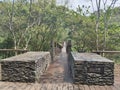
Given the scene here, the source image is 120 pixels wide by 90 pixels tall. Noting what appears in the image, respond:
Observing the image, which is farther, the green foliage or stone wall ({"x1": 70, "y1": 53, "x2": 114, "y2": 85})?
the green foliage

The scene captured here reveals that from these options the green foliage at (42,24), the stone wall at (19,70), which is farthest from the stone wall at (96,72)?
the green foliage at (42,24)

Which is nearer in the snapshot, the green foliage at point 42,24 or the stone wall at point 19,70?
the stone wall at point 19,70

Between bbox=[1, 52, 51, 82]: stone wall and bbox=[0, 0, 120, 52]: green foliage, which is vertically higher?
bbox=[0, 0, 120, 52]: green foliage

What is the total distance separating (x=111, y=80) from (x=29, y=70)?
222 cm

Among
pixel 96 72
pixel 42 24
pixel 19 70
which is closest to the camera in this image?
pixel 96 72

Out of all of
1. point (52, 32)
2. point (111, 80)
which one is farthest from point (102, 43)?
point (111, 80)

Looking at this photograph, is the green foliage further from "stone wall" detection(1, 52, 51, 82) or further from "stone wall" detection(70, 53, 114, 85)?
"stone wall" detection(1, 52, 51, 82)

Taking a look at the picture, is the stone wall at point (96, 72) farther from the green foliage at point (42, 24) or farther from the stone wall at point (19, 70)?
the green foliage at point (42, 24)

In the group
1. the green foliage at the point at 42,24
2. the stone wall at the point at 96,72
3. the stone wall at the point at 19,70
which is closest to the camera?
the stone wall at the point at 96,72

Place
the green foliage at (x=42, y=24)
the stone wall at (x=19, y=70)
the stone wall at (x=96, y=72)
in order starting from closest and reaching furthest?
1. the stone wall at (x=96, y=72)
2. the stone wall at (x=19, y=70)
3. the green foliage at (x=42, y=24)

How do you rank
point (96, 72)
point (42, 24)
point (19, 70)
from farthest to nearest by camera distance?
point (42, 24) < point (19, 70) < point (96, 72)

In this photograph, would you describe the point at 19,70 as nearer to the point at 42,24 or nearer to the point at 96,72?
the point at 96,72

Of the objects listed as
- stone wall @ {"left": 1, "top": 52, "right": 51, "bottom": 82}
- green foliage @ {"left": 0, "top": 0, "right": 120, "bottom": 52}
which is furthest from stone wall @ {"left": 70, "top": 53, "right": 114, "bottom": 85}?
green foliage @ {"left": 0, "top": 0, "right": 120, "bottom": 52}

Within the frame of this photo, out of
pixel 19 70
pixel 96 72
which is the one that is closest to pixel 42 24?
pixel 19 70
